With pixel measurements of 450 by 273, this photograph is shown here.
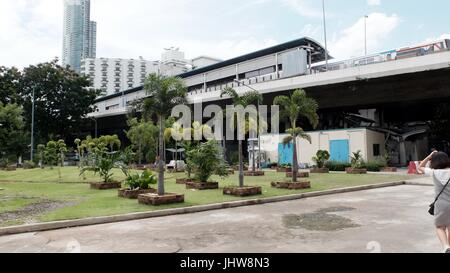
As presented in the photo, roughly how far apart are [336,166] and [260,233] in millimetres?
24035

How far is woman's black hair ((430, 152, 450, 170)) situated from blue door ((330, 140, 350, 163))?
97.4 feet

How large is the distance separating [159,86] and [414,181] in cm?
1404

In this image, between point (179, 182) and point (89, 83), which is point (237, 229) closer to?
point (179, 182)

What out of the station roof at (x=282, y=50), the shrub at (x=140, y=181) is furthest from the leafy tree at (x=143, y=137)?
the shrub at (x=140, y=181)

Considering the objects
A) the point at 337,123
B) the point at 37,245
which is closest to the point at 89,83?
the point at 337,123

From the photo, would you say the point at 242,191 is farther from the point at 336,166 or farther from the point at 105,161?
the point at 336,166

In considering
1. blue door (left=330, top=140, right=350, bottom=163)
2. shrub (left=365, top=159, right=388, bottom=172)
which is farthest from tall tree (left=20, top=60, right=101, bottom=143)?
shrub (left=365, top=159, right=388, bottom=172)

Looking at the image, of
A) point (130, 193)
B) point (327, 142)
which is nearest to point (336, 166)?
point (327, 142)

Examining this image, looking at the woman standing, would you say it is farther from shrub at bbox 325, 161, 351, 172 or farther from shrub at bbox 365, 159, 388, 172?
shrub at bbox 325, 161, 351, 172

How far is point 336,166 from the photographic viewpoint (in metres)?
30.6

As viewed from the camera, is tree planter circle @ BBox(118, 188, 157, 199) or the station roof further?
the station roof

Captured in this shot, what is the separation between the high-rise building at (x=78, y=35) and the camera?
125250mm

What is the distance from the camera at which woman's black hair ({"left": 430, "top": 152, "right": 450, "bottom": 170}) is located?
5.43 m
